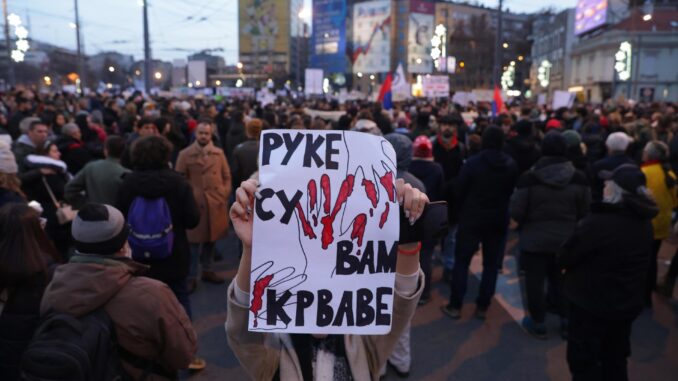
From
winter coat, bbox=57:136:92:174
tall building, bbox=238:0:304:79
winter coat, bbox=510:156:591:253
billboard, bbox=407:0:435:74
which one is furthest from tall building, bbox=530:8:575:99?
winter coat, bbox=57:136:92:174

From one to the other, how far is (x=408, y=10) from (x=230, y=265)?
266 ft

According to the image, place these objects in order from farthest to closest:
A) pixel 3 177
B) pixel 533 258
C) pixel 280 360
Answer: pixel 533 258 → pixel 3 177 → pixel 280 360

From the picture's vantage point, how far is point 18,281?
276cm

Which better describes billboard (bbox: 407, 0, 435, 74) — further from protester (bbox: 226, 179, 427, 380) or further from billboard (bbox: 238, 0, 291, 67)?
protester (bbox: 226, 179, 427, 380)

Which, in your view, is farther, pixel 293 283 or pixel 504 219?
pixel 504 219

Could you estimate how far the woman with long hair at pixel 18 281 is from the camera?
8.89 feet

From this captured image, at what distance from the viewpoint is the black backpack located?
1.99 meters

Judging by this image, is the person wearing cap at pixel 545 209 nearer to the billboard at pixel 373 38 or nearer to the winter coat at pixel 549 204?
the winter coat at pixel 549 204

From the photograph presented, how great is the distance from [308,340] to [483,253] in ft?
12.0

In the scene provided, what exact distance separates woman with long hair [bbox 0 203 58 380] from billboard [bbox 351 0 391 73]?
248 feet

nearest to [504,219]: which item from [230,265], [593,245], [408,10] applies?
[593,245]

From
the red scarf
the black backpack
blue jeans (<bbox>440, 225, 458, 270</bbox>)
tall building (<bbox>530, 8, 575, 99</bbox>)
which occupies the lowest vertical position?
blue jeans (<bbox>440, 225, 458, 270</bbox>)

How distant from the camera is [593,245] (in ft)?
11.6

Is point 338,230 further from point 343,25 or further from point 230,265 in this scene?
point 343,25
